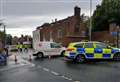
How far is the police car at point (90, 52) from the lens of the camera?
2489 centimetres

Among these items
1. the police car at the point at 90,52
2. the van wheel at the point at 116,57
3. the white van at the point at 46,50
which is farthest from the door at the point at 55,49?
the van wheel at the point at 116,57

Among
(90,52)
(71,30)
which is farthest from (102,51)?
(71,30)

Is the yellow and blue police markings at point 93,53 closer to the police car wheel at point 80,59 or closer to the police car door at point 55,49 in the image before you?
the police car wheel at point 80,59

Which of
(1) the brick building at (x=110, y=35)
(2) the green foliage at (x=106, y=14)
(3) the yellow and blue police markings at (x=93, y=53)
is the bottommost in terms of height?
(3) the yellow and blue police markings at (x=93, y=53)

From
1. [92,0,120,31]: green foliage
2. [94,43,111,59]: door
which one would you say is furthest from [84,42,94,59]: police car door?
[92,0,120,31]: green foliage

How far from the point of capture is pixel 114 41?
44500 mm

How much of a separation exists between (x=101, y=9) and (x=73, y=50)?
40570 mm

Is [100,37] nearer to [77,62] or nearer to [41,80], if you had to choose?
[77,62]

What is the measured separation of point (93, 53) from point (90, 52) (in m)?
0.28

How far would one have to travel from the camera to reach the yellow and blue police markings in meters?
24.9

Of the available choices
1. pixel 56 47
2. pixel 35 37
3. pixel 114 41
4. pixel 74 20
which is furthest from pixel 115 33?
pixel 35 37

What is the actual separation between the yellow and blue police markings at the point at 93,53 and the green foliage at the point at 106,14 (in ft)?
98.4

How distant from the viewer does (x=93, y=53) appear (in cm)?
2520

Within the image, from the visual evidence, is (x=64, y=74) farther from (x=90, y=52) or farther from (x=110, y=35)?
(x=110, y=35)
